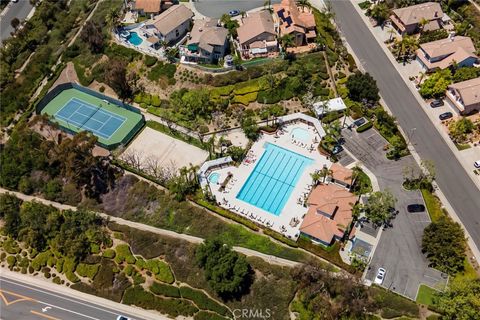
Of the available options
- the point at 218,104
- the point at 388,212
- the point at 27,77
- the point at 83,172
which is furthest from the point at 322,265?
the point at 27,77

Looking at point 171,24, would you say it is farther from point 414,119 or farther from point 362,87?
point 414,119

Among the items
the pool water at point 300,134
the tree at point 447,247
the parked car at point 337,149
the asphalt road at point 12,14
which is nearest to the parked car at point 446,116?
the parked car at point 337,149

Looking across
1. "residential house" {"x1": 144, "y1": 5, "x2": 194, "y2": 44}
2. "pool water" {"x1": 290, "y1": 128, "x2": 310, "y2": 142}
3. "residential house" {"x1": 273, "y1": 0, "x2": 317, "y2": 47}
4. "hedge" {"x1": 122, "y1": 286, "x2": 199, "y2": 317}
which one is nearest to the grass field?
"residential house" {"x1": 144, "y1": 5, "x2": 194, "y2": 44}

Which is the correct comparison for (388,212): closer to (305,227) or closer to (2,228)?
(305,227)

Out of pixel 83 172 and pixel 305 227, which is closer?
pixel 305 227

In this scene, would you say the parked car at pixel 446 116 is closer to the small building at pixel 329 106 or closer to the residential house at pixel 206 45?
the small building at pixel 329 106

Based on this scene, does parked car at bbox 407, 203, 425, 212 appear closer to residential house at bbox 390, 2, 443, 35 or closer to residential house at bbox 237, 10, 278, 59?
residential house at bbox 237, 10, 278, 59
